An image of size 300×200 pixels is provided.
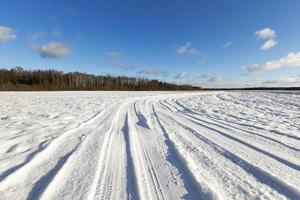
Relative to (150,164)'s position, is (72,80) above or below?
above

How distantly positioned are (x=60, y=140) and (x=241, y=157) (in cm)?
412

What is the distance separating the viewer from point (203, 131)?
234 inches

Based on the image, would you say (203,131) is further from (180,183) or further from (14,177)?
(14,177)

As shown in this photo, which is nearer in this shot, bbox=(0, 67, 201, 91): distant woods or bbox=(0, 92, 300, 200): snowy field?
bbox=(0, 92, 300, 200): snowy field

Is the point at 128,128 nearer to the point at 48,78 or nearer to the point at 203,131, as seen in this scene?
the point at 203,131

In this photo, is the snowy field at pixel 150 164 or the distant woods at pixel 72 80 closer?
the snowy field at pixel 150 164

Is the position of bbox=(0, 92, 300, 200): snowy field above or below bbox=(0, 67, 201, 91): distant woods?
below

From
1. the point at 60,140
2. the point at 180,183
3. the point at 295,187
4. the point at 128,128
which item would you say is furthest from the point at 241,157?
the point at 60,140

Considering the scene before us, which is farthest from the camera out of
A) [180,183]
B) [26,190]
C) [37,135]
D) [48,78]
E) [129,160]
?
[48,78]

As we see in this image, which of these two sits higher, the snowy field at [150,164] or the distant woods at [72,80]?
the distant woods at [72,80]

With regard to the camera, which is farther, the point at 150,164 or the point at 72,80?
the point at 72,80

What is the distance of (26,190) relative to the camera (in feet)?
8.71

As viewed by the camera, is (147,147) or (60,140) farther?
(60,140)

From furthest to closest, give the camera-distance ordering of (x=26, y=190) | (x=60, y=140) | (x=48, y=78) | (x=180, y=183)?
(x=48, y=78)
(x=60, y=140)
(x=180, y=183)
(x=26, y=190)
